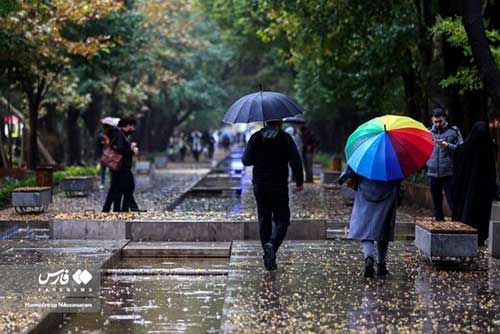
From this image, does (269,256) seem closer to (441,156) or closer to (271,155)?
(271,155)

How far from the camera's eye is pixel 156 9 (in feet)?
141

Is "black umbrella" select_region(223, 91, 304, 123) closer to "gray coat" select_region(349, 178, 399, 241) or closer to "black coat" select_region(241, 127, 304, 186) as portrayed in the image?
"black coat" select_region(241, 127, 304, 186)

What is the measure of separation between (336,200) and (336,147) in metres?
36.3

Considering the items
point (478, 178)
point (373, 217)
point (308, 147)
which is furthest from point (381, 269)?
point (308, 147)

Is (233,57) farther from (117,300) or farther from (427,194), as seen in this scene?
(117,300)

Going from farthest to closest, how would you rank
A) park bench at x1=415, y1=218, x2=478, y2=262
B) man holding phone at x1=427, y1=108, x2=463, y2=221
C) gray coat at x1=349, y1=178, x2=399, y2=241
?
1. man holding phone at x1=427, y1=108, x2=463, y2=221
2. park bench at x1=415, y1=218, x2=478, y2=262
3. gray coat at x1=349, y1=178, x2=399, y2=241

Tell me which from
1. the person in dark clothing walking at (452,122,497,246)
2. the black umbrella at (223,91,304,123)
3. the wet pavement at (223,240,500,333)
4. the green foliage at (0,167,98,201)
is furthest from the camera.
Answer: the green foliage at (0,167,98,201)

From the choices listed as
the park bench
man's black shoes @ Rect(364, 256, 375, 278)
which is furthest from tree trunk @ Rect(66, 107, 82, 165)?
man's black shoes @ Rect(364, 256, 375, 278)

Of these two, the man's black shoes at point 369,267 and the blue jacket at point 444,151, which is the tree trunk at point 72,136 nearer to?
the blue jacket at point 444,151

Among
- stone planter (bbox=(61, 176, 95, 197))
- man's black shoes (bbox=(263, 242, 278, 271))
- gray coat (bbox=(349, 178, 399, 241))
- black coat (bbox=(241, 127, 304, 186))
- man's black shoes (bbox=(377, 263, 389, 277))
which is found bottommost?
man's black shoes (bbox=(377, 263, 389, 277))

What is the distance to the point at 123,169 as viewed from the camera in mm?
16344

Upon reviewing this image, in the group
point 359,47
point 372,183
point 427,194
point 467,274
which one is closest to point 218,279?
point 372,183

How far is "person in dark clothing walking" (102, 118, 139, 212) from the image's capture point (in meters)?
16.1

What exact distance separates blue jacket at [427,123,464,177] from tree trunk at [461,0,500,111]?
129 centimetres
